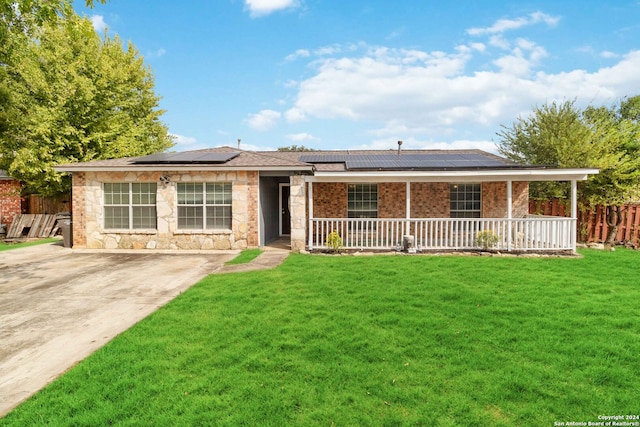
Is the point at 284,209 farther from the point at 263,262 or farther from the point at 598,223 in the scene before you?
the point at 598,223

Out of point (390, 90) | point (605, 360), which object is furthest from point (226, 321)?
point (390, 90)

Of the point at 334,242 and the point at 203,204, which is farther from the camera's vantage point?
the point at 203,204

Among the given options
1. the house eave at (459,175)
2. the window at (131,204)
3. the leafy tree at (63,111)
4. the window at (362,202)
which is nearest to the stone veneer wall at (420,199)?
the window at (362,202)

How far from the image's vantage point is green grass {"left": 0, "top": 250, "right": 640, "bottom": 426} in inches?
109

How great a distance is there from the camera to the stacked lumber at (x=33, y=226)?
1516cm

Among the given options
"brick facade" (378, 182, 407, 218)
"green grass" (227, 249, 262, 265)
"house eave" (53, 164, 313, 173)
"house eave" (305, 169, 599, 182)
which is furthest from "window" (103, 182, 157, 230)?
"brick facade" (378, 182, 407, 218)

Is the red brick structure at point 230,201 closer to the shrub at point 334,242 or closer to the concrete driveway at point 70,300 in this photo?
the shrub at point 334,242

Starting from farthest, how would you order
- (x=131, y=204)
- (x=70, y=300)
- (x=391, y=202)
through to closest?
(x=391, y=202)
(x=131, y=204)
(x=70, y=300)

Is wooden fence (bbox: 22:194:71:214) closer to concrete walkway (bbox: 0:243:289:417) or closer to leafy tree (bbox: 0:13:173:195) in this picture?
leafy tree (bbox: 0:13:173:195)

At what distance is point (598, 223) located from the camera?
1265 cm


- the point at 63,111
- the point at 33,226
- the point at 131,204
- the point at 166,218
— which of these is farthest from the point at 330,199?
the point at 33,226

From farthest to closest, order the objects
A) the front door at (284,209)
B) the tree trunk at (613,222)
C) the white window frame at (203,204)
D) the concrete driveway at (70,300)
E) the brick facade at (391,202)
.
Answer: the front door at (284,209) < the brick facade at (391,202) < the tree trunk at (613,222) < the white window frame at (203,204) < the concrete driveway at (70,300)

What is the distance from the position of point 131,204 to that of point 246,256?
4960 millimetres

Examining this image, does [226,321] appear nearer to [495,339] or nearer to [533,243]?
[495,339]
